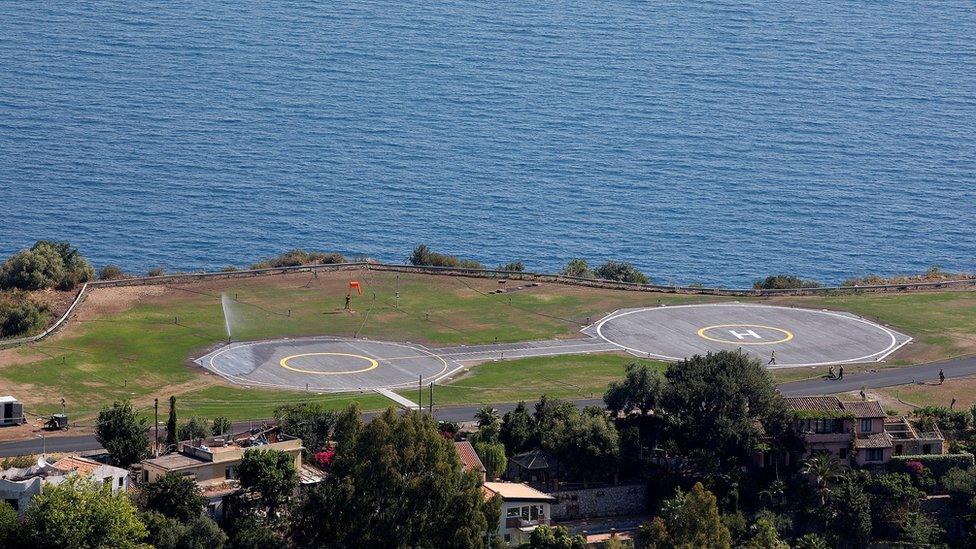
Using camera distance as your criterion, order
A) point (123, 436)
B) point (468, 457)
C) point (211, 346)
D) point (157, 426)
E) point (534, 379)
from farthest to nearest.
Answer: point (211, 346), point (534, 379), point (157, 426), point (468, 457), point (123, 436)

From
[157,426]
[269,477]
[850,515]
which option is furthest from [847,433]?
[157,426]

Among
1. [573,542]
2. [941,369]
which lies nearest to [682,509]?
[573,542]

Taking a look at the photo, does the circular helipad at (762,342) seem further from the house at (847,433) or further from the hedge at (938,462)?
the hedge at (938,462)

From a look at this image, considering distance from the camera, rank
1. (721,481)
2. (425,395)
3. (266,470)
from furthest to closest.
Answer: (425,395) < (721,481) < (266,470)

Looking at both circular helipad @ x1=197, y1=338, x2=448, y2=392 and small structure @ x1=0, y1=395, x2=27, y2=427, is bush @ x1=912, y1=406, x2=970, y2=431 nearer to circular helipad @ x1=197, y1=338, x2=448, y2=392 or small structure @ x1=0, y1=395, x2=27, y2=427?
circular helipad @ x1=197, y1=338, x2=448, y2=392

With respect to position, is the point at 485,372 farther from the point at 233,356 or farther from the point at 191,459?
the point at 191,459

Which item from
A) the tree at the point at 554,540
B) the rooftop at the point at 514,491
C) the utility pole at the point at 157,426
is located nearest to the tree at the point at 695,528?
the tree at the point at 554,540

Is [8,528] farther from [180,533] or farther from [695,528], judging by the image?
[695,528]
